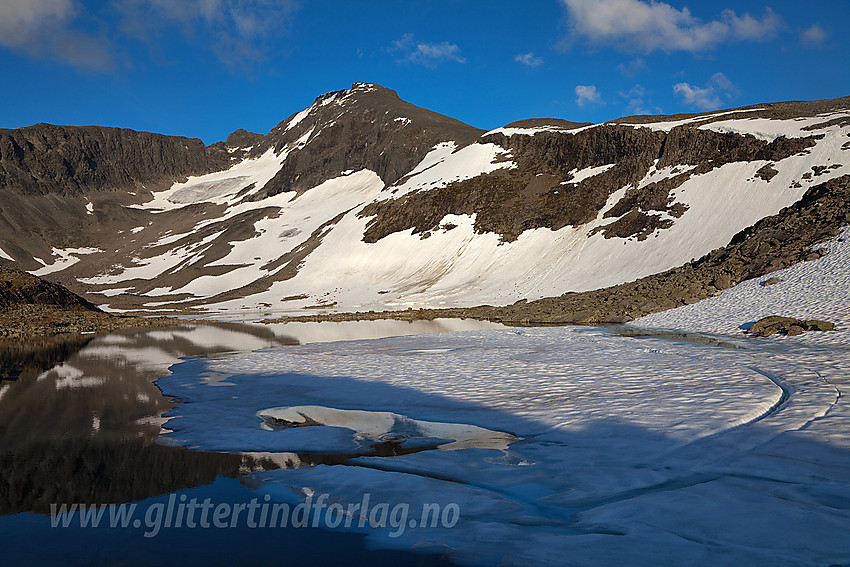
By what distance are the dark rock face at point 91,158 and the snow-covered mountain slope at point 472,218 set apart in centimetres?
2974

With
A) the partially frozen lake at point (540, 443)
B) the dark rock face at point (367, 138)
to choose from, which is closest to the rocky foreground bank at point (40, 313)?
the partially frozen lake at point (540, 443)

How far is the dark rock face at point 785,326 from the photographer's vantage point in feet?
64.2

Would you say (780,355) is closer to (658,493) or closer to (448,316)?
(658,493)

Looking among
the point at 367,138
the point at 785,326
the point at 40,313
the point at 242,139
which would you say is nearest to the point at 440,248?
the point at 40,313

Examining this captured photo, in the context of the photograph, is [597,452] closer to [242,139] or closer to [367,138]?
[367,138]

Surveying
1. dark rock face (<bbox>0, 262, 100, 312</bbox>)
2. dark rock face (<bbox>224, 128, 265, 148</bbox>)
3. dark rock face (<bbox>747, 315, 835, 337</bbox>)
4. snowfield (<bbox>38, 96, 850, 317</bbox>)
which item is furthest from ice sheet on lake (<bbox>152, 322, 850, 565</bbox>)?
dark rock face (<bbox>224, 128, 265, 148</bbox>)

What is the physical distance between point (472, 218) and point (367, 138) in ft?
202

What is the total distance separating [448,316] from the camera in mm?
42250

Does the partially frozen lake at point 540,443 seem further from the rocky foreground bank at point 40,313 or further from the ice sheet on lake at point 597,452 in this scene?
the rocky foreground bank at point 40,313

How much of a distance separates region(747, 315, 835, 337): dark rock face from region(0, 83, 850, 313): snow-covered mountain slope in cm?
2136

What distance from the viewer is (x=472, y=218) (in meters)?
66.3

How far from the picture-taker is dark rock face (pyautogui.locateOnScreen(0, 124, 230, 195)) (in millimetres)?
145500

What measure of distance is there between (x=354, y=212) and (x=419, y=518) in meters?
79.8

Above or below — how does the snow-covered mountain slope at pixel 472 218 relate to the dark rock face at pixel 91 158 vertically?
below
